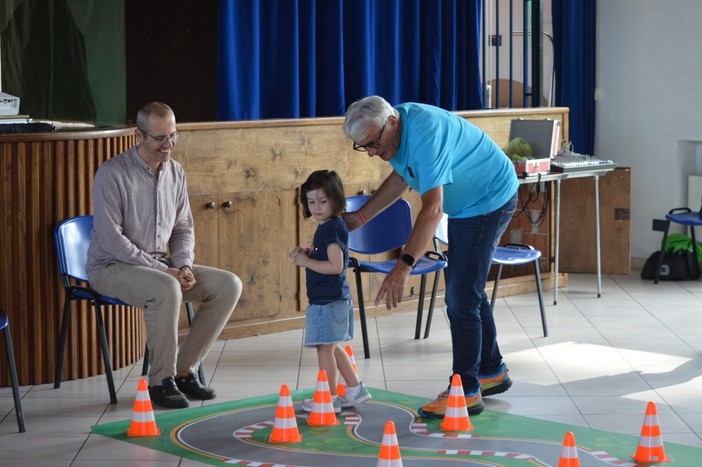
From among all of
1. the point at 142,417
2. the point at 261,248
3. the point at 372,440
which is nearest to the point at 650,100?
the point at 261,248

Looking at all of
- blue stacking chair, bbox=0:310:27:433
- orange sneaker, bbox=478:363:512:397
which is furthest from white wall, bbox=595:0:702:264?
blue stacking chair, bbox=0:310:27:433

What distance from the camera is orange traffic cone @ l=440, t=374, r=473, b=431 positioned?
4.37 m

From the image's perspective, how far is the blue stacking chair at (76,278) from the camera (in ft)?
15.9

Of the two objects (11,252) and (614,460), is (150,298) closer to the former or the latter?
(11,252)

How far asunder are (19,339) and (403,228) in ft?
6.73

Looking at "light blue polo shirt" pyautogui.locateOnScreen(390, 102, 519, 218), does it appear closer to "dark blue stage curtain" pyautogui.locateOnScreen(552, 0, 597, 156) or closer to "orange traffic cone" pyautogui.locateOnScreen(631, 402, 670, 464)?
"orange traffic cone" pyautogui.locateOnScreen(631, 402, 670, 464)

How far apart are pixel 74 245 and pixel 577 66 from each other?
4.56 meters

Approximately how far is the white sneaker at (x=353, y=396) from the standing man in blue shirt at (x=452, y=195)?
0.81ft

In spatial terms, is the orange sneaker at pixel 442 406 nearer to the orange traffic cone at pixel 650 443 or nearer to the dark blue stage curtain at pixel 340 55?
the orange traffic cone at pixel 650 443

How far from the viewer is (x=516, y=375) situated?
5.30 m

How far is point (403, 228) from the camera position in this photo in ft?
20.2

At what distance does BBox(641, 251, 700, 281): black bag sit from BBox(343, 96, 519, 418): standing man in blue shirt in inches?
138

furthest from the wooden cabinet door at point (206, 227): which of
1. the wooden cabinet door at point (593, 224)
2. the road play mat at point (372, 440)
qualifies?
the wooden cabinet door at point (593, 224)

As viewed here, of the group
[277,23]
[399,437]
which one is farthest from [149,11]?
[399,437]
